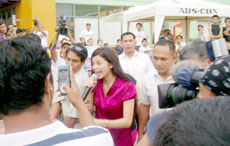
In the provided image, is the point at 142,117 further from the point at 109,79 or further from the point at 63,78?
the point at 63,78

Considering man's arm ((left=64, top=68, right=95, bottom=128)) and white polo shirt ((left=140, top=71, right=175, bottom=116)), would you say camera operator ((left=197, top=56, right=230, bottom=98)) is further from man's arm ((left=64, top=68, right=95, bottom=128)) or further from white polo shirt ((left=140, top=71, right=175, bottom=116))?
white polo shirt ((left=140, top=71, right=175, bottom=116))

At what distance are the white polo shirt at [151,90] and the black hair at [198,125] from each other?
1983 mm

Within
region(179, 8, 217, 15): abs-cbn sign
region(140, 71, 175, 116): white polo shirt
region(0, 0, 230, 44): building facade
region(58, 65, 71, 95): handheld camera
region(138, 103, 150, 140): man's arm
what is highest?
region(0, 0, 230, 44): building facade

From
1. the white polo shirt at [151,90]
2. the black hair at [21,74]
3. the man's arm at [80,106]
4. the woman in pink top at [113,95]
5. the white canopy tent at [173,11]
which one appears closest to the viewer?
the black hair at [21,74]

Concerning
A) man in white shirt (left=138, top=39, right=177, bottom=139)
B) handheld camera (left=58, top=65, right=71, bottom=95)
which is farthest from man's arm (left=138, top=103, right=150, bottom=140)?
handheld camera (left=58, top=65, right=71, bottom=95)

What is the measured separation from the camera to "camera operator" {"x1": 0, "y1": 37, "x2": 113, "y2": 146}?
121 cm

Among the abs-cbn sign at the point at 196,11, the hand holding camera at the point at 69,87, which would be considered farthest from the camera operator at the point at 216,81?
the abs-cbn sign at the point at 196,11

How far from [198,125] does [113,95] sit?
6.58 ft

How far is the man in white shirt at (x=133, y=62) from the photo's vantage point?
473 cm

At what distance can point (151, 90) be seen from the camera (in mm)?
2938

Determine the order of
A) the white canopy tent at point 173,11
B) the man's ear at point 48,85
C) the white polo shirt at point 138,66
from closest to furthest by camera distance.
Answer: the man's ear at point 48,85, the white polo shirt at point 138,66, the white canopy tent at point 173,11

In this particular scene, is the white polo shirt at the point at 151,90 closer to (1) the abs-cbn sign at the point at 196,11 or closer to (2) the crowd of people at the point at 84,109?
(2) the crowd of people at the point at 84,109

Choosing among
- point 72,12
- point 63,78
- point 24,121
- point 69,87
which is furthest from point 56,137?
point 72,12

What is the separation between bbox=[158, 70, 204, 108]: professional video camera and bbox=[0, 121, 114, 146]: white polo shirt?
18.1 inches
